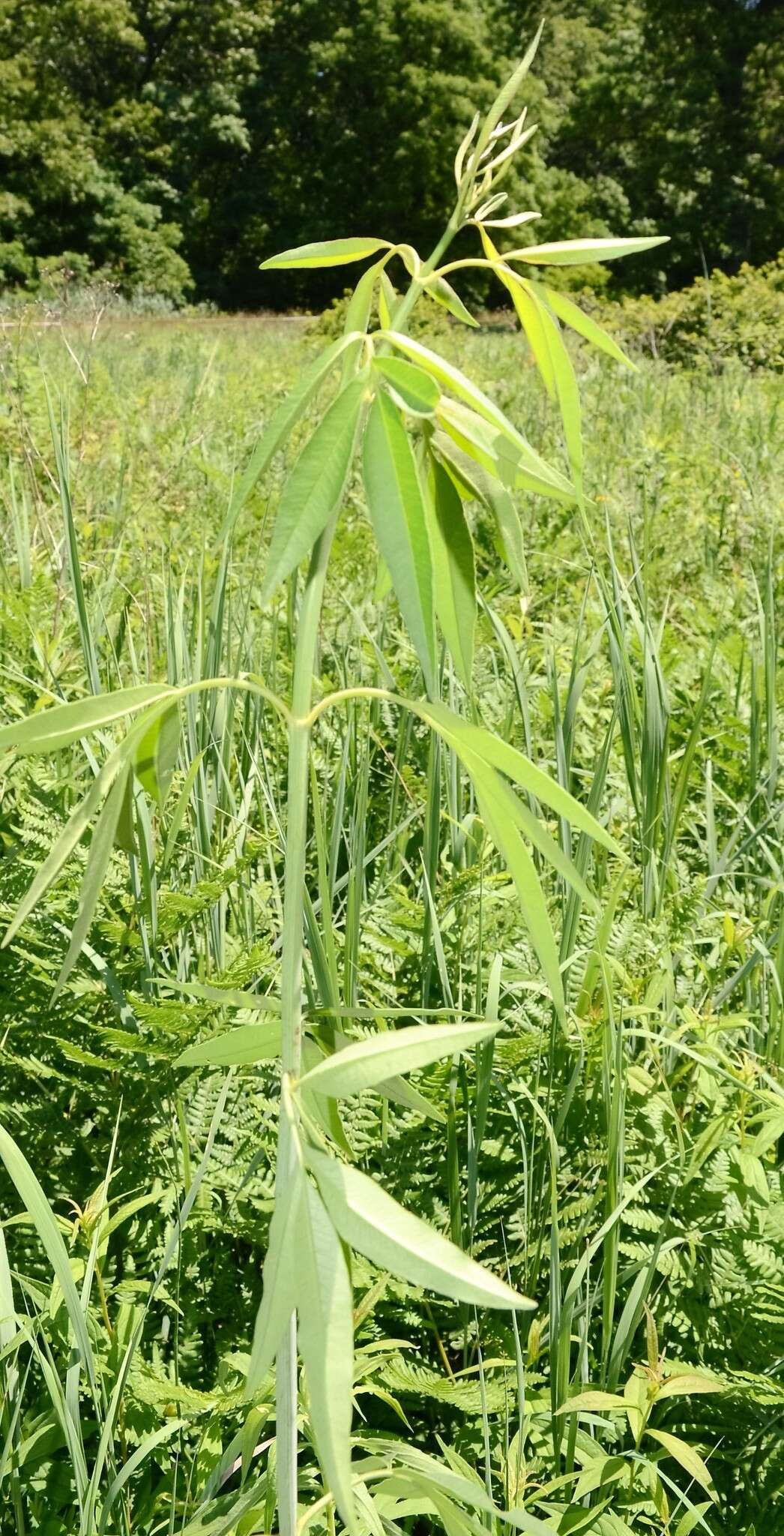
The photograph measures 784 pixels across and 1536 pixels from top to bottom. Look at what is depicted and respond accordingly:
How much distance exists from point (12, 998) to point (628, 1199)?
57cm

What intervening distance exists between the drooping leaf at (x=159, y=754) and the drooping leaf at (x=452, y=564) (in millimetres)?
108

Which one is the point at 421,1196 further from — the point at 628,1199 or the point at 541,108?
the point at 541,108

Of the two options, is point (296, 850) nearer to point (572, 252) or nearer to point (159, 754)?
point (159, 754)

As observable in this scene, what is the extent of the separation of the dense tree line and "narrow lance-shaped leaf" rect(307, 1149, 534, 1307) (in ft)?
A: 67.2

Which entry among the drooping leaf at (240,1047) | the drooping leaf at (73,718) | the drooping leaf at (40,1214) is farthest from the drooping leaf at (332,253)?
the drooping leaf at (40,1214)

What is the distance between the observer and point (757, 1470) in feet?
2.71

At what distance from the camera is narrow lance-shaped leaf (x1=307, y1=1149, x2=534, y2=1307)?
0.95 ft

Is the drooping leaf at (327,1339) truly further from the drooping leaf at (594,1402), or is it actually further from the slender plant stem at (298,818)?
the drooping leaf at (594,1402)

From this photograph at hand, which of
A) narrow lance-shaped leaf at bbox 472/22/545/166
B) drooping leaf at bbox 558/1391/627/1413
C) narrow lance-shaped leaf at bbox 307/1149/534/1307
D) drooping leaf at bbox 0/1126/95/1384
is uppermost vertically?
narrow lance-shaped leaf at bbox 472/22/545/166

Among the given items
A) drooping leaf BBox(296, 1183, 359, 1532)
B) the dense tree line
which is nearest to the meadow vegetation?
drooping leaf BBox(296, 1183, 359, 1532)

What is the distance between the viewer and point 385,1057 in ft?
1.09

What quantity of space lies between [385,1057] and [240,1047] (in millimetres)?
133

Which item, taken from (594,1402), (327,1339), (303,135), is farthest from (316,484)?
(303,135)

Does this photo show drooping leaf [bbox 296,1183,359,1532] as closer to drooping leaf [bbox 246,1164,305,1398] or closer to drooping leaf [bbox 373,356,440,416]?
drooping leaf [bbox 246,1164,305,1398]
